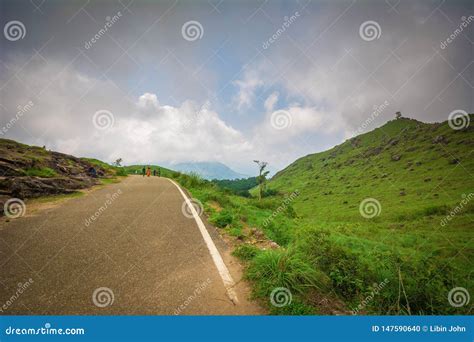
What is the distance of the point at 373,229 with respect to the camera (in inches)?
1282

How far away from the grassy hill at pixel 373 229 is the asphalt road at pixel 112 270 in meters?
0.76

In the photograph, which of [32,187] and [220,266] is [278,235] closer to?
[220,266]

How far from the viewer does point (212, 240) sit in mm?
5332

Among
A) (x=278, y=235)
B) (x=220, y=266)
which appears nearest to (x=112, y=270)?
(x=220, y=266)

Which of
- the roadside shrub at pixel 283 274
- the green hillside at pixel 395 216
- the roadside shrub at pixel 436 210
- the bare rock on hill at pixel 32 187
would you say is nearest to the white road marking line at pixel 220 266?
the roadside shrub at pixel 283 274

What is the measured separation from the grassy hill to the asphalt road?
30.1 inches

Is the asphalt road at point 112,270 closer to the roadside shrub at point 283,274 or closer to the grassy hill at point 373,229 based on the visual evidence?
the roadside shrub at point 283,274

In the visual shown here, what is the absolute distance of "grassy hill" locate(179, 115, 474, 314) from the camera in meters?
3.65

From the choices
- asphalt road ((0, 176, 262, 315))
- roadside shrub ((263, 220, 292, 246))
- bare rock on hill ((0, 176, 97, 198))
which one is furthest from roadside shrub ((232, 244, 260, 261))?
bare rock on hill ((0, 176, 97, 198))

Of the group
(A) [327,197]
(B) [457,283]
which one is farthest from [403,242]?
(A) [327,197]

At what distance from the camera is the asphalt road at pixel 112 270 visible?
9.80ft

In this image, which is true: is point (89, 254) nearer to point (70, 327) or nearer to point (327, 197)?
point (70, 327)

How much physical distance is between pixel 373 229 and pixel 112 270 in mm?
36688

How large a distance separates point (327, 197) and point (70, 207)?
80.8 metres
